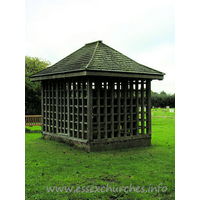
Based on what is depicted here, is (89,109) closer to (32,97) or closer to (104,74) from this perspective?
(104,74)

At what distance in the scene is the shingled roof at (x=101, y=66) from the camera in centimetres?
970

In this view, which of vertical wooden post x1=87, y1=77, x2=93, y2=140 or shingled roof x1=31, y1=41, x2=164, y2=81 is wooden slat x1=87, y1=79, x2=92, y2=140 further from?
shingled roof x1=31, y1=41, x2=164, y2=81

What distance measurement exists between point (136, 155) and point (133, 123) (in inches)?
89.1

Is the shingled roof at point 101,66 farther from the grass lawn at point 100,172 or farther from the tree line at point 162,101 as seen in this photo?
the tree line at point 162,101

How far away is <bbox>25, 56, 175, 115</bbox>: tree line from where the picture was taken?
88.2ft

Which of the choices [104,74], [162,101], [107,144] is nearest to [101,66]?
[104,74]

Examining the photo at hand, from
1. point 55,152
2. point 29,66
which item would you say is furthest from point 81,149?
point 29,66

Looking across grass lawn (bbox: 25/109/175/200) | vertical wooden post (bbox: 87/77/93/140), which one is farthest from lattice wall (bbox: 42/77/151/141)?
grass lawn (bbox: 25/109/175/200)

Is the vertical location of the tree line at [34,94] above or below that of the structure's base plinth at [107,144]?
above

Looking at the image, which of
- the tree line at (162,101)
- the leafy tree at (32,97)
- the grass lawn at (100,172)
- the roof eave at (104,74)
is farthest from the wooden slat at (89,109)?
the tree line at (162,101)

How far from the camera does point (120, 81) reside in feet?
36.5

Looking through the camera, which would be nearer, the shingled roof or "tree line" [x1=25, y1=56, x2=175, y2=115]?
the shingled roof

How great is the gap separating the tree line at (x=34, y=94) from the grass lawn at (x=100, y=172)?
55.1ft

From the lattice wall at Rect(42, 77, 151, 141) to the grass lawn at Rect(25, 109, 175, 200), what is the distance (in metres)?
0.94
